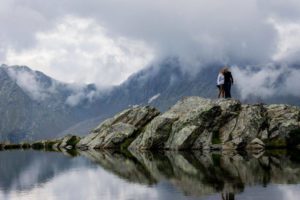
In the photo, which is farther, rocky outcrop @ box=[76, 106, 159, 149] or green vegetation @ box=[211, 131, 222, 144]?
rocky outcrop @ box=[76, 106, 159, 149]

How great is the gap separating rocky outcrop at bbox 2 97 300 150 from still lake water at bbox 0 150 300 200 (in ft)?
56.6

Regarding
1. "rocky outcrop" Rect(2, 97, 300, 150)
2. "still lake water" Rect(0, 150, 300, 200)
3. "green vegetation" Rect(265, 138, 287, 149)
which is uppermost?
"rocky outcrop" Rect(2, 97, 300, 150)

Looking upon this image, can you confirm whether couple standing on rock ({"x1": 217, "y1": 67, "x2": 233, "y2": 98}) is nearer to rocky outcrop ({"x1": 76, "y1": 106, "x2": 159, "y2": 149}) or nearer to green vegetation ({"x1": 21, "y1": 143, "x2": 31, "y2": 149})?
rocky outcrop ({"x1": 76, "y1": 106, "x2": 159, "y2": 149})

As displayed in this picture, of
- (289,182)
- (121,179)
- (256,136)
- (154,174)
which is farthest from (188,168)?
(256,136)

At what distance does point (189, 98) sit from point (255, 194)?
51.4 m

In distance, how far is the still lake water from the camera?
102 feet

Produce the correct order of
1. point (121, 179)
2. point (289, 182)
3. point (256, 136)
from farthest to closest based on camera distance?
point (256, 136) < point (121, 179) < point (289, 182)

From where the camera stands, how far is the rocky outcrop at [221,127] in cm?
6762

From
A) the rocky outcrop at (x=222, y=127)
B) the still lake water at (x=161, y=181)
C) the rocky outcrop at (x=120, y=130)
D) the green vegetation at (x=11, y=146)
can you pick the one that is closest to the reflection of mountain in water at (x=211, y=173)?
the still lake water at (x=161, y=181)

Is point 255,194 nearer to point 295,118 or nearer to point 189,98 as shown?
point 295,118

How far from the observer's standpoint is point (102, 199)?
30938 millimetres

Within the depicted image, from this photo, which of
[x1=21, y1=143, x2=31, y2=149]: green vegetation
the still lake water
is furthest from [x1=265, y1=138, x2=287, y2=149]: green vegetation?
[x1=21, y1=143, x2=31, y2=149]: green vegetation

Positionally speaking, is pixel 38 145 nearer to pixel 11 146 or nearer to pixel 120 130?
pixel 11 146

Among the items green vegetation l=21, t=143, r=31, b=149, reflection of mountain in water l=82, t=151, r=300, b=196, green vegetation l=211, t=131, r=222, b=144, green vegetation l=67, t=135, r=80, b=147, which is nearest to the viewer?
reflection of mountain in water l=82, t=151, r=300, b=196
